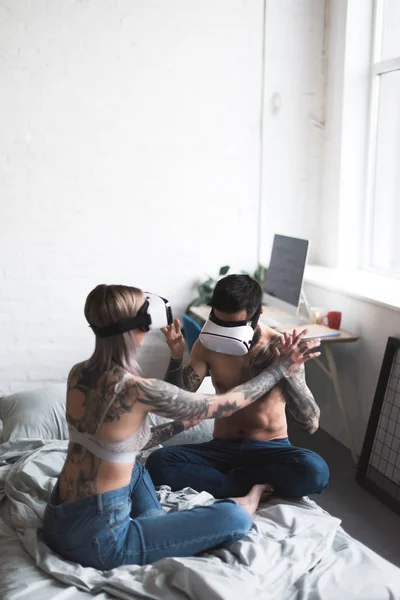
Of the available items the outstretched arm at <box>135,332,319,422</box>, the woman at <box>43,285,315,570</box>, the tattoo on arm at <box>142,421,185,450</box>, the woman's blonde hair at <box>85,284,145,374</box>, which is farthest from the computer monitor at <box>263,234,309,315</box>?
the woman's blonde hair at <box>85,284,145,374</box>

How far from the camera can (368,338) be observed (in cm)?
345

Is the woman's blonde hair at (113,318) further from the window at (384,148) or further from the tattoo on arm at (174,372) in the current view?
the window at (384,148)

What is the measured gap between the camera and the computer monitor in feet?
11.6

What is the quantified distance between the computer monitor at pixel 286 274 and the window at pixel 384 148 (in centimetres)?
67

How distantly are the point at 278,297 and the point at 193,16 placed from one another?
1732 millimetres

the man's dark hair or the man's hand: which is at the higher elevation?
the man's dark hair

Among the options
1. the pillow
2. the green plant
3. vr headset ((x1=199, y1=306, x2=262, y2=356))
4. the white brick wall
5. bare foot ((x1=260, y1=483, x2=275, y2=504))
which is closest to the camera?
vr headset ((x1=199, y1=306, x2=262, y2=356))

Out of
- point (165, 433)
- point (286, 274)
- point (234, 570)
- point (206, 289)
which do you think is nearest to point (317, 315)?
point (286, 274)

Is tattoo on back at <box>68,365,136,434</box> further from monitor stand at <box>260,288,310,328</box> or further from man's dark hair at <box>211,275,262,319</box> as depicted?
monitor stand at <box>260,288,310,328</box>

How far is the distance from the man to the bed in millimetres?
96

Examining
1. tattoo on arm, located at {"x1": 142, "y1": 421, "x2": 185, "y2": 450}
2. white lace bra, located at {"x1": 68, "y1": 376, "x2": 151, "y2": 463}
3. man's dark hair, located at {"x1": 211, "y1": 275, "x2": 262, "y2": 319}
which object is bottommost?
tattoo on arm, located at {"x1": 142, "y1": 421, "x2": 185, "y2": 450}

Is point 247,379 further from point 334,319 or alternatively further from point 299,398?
point 334,319

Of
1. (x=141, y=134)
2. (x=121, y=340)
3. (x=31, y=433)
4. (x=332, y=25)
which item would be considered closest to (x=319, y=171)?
(x=332, y=25)

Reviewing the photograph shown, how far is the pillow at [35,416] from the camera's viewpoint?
2953mm
